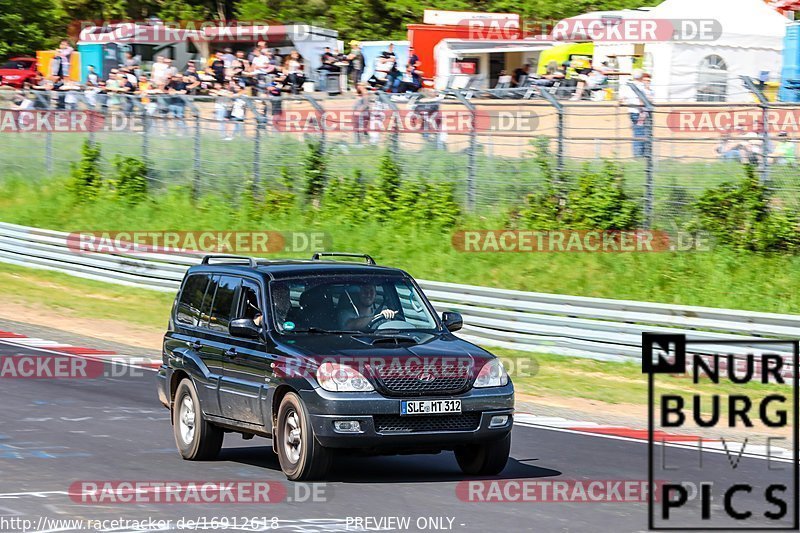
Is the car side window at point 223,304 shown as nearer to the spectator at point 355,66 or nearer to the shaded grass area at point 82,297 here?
the shaded grass area at point 82,297

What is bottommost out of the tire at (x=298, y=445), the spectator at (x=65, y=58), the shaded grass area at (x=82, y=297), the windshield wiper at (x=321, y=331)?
the shaded grass area at (x=82, y=297)

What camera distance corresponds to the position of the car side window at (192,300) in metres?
11.5

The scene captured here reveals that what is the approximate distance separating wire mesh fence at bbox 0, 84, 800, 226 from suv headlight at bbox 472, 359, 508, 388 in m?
11.7

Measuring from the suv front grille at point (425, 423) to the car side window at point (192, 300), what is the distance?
268 cm

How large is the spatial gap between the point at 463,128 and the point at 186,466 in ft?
48.6

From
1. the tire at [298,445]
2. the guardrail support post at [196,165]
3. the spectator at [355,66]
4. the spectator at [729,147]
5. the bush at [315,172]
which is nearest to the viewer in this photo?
the tire at [298,445]

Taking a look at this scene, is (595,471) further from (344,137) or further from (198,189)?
(198,189)

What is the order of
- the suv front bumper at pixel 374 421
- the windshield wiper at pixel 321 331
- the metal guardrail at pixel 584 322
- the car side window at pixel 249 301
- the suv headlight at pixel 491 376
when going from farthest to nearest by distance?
the metal guardrail at pixel 584 322 < the car side window at pixel 249 301 < the windshield wiper at pixel 321 331 < the suv headlight at pixel 491 376 < the suv front bumper at pixel 374 421

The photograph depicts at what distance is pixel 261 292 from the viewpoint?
34.6 ft

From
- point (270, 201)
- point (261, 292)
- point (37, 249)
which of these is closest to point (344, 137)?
point (270, 201)

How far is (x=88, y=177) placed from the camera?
107 feet

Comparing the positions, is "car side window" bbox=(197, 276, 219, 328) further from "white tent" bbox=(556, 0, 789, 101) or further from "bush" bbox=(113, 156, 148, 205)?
"bush" bbox=(113, 156, 148, 205)

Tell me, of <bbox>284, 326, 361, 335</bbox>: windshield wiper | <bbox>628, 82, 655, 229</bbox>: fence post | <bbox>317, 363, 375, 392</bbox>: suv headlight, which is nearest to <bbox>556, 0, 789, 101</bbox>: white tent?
<bbox>628, 82, 655, 229</bbox>: fence post

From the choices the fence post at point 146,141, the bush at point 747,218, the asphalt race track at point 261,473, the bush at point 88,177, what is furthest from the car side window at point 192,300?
the bush at point 88,177
